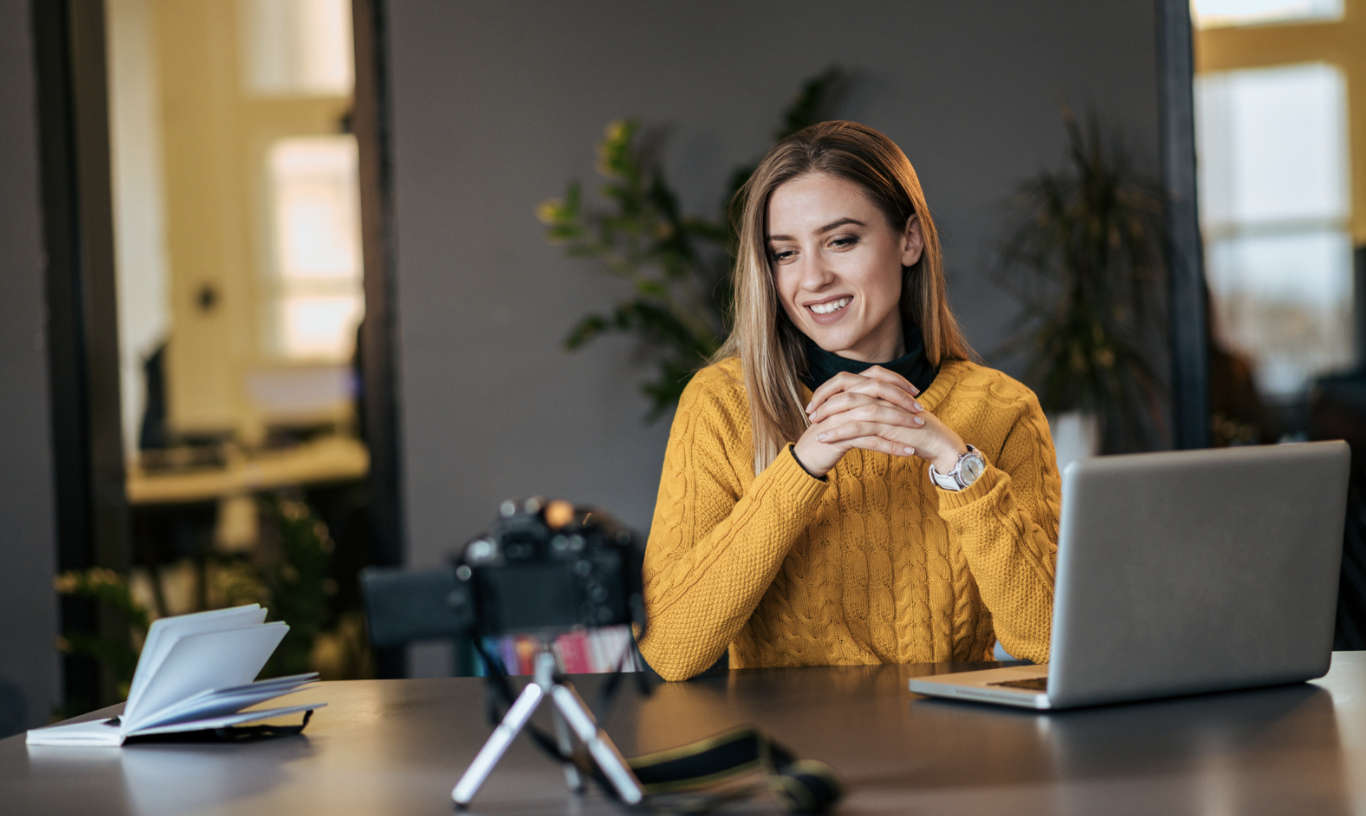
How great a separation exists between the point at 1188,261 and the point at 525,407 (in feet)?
6.34

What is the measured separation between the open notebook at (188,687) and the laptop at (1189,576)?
71 centimetres

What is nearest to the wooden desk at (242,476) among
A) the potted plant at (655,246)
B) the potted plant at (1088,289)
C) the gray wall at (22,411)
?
the gray wall at (22,411)

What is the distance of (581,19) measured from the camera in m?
3.41

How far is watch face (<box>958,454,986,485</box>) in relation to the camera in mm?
1514

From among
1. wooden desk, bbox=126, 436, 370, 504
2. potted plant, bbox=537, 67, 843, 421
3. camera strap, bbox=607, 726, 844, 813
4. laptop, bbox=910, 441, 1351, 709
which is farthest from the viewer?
wooden desk, bbox=126, 436, 370, 504

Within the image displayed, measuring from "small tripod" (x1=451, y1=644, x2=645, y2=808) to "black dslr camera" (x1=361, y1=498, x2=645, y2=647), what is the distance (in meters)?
0.04

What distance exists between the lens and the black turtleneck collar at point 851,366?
180 centimetres

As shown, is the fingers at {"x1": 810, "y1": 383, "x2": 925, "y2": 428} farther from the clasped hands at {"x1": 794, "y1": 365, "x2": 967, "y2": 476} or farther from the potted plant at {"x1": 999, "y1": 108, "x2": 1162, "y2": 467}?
the potted plant at {"x1": 999, "y1": 108, "x2": 1162, "y2": 467}

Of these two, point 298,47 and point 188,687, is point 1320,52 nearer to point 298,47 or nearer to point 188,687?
point 298,47

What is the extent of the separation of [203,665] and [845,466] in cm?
93

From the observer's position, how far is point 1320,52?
3.20 metres

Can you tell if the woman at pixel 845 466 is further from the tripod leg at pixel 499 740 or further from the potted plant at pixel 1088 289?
the potted plant at pixel 1088 289

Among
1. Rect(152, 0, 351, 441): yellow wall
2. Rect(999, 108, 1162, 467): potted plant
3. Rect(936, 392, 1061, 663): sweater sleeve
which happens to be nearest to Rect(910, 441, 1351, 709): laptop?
Rect(936, 392, 1061, 663): sweater sleeve

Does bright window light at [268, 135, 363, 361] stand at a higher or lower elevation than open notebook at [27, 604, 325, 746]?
higher
